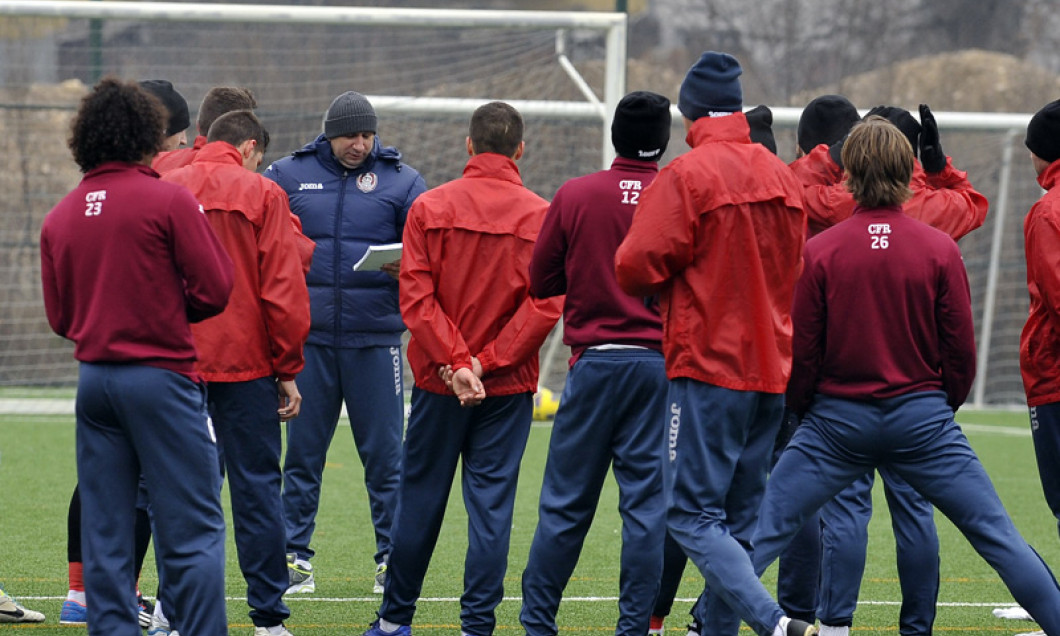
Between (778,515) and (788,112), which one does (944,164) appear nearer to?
(778,515)

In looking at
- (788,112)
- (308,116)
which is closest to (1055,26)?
(788,112)

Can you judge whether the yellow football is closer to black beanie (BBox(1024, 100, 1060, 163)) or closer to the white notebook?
the white notebook

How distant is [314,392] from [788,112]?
799 centimetres

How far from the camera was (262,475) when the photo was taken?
5.29 m

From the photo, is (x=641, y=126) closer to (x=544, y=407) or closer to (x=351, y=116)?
(x=351, y=116)

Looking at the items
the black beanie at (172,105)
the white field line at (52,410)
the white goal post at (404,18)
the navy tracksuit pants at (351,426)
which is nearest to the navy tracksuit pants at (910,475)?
the navy tracksuit pants at (351,426)

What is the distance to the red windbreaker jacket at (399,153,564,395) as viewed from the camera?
5242 millimetres

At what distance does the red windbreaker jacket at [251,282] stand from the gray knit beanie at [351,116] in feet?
3.35

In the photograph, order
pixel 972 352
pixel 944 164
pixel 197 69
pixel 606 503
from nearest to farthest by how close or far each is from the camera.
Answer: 1. pixel 972 352
2. pixel 944 164
3. pixel 606 503
4. pixel 197 69

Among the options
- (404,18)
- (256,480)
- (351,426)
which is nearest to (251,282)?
(256,480)

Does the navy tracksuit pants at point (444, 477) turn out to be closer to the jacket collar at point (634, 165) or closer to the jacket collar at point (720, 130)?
the jacket collar at point (634, 165)

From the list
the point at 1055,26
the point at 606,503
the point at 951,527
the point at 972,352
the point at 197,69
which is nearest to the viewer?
the point at 972,352

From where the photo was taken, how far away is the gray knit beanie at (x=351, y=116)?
6.23 m

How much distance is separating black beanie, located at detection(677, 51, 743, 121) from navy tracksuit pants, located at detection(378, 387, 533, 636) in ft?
4.19
